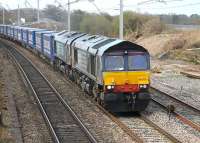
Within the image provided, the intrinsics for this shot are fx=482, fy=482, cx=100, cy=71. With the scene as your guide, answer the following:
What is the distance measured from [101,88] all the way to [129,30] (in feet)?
158

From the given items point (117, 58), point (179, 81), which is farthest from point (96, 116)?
point (179, 81)

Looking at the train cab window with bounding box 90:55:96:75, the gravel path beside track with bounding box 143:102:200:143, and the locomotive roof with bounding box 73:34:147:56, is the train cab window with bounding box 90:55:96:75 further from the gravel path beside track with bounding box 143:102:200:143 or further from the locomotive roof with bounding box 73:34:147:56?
the gravel path beside track with bounding box 143:102:200:143

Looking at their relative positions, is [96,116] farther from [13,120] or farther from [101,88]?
[13,120]

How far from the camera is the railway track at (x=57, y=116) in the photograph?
1508 cm

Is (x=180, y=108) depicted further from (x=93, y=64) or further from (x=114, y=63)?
(x=93, y=64)

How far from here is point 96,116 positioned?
1820 centimetres

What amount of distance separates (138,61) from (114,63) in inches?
37.7

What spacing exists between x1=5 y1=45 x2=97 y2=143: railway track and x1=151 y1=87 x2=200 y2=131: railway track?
3776 millimetres

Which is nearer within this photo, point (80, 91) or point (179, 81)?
point (80, 91)

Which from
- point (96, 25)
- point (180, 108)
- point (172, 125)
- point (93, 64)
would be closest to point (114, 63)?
point (93, 64)

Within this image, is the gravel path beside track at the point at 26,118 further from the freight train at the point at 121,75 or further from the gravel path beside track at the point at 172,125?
the gravel path beside track at the point at 172,125

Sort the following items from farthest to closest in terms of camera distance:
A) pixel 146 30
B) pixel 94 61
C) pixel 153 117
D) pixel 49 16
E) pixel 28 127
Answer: pixel 49 16 → pixel 146 30 → pixel 94 61 → pixel 153 117 → pixel 28 127

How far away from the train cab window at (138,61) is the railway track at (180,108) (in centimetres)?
201

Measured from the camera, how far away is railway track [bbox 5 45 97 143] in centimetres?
1508
